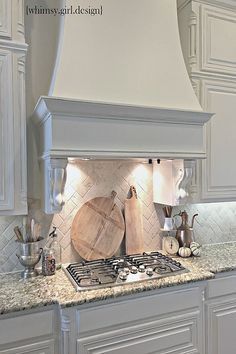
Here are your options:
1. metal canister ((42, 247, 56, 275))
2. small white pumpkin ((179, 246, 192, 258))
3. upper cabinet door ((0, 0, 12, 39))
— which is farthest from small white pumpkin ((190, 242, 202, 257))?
upper cabinet door ((0, 0, 12, 39))

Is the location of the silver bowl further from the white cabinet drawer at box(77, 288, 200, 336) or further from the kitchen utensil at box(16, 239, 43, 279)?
the white cabinet drawer at box(77, 288, 200, 336)

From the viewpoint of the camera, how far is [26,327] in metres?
1.43

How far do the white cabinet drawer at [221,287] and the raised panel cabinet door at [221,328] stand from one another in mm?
71

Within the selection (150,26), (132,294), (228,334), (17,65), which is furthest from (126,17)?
(228,334)

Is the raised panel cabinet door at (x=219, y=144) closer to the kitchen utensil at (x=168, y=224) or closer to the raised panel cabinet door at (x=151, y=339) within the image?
the kitchen utensil at (x=168, y=224)

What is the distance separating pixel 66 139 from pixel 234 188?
1478mm

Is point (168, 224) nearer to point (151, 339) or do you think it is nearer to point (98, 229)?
point (98, 229)

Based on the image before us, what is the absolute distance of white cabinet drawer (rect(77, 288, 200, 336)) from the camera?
1.50 meters

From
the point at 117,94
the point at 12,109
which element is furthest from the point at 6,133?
the point at 117,94

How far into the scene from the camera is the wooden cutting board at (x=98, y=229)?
2.02 metres

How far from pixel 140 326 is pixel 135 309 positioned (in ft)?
0.36

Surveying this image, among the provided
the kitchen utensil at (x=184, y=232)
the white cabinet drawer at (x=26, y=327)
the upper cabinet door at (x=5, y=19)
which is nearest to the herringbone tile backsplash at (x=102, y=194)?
the kitchen utensil at (x=184, y=232)

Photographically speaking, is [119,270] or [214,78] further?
[214,78]

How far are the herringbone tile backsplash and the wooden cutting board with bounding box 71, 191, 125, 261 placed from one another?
5cm
